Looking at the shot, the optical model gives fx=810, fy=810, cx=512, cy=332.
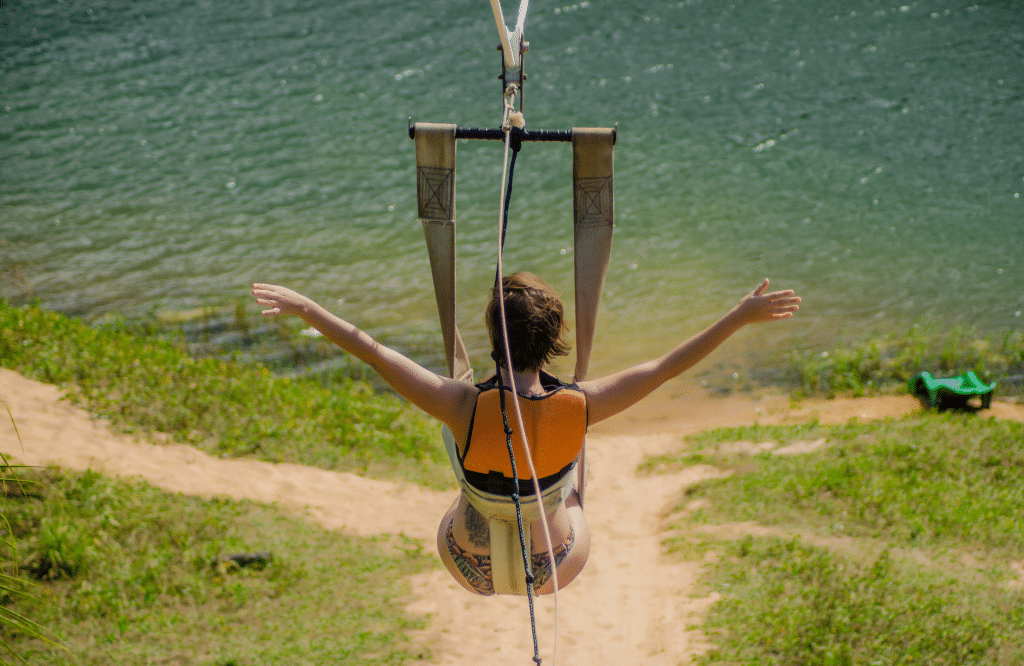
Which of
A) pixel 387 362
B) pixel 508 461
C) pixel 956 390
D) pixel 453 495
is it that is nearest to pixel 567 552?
pixel 508 461

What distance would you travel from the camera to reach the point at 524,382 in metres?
3.11

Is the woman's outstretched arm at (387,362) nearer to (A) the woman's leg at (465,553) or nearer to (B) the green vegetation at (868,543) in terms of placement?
(A) the woman's leg at (465,553)

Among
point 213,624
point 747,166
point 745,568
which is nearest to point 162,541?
point 213,624

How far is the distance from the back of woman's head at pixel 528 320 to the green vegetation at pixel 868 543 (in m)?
2.94

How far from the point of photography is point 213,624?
552 centimetres

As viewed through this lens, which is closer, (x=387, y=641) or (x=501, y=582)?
(x=501, y=582)

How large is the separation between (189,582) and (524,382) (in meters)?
3.97

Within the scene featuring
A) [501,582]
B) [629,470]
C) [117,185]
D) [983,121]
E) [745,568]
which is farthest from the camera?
[983,121]

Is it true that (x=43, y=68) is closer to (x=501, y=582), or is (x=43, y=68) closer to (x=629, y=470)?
(x=629, y=470)

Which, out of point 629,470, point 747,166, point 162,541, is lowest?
point 629,470

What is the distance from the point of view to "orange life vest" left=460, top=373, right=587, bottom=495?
3041mm

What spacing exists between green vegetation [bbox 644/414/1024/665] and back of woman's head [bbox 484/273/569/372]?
294 centimetres

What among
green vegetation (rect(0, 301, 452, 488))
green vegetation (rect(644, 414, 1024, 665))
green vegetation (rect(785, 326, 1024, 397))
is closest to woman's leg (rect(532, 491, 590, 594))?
green vegetation (rect(644, 414, 1024, 665))

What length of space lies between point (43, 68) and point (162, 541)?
19837 mm
